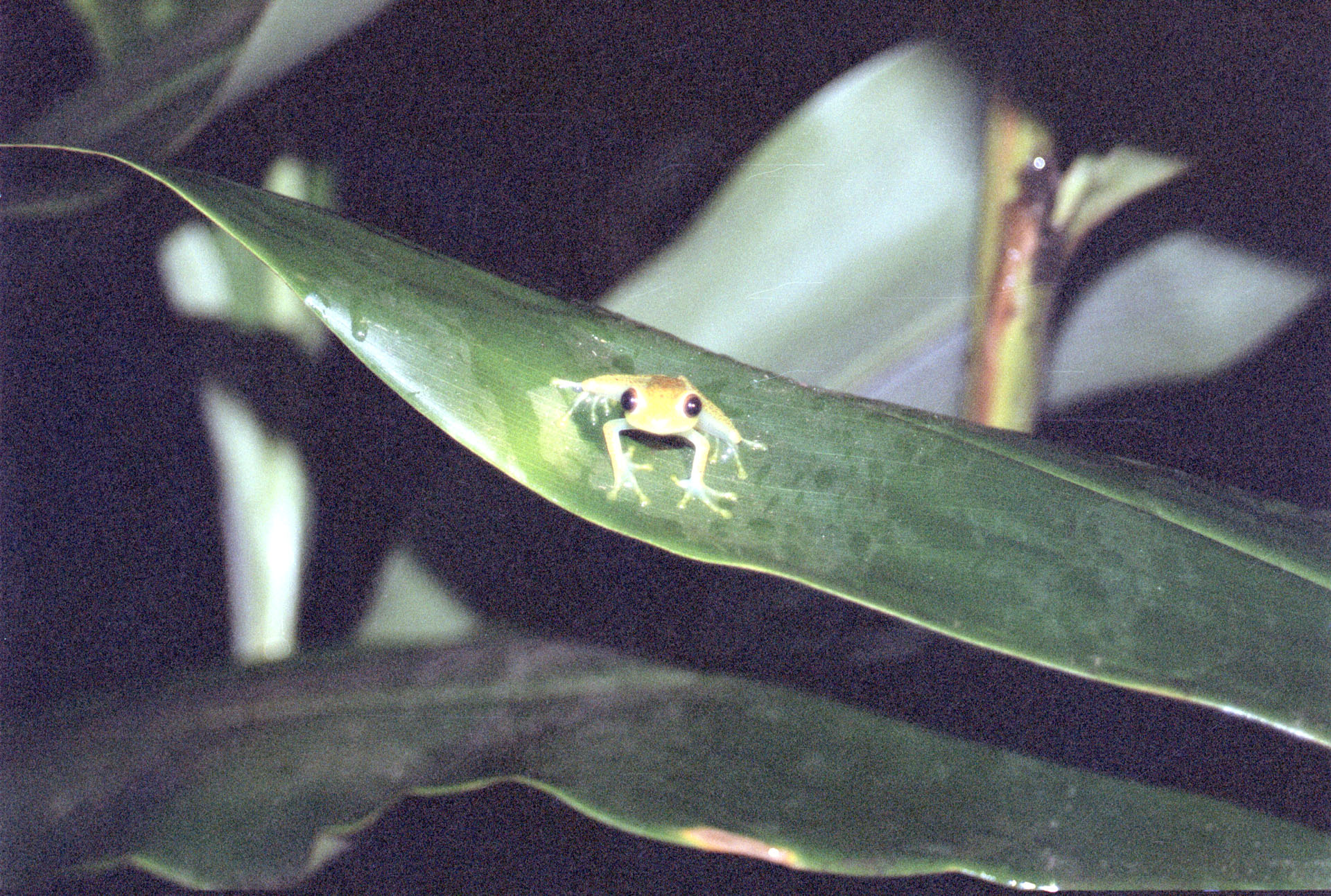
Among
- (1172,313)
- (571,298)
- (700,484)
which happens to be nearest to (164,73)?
(571,298)

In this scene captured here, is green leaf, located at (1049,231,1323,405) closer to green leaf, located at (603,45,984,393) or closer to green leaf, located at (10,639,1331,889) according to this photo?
green leaf, located at (603,45,984,393)

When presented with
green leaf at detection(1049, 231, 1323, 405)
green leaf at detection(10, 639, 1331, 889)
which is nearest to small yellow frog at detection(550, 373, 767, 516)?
green leaf at detection(10, 639, 1331, 889)

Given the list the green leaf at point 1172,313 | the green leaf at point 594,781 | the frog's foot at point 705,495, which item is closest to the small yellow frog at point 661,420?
the frog's foot at point 705,495

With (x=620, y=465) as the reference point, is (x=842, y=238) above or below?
above

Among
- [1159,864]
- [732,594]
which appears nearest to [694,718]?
[732,594]

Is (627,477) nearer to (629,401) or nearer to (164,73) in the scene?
(629,401)

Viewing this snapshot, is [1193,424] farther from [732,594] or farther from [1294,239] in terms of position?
[732,594]
